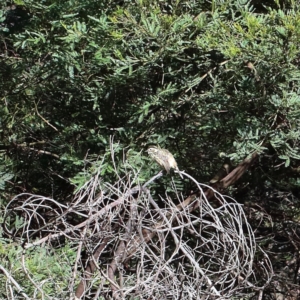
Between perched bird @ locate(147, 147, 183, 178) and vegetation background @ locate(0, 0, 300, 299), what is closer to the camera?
perched bird @ locate(147, 147, 183, 178)

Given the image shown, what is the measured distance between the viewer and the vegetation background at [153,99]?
190cm

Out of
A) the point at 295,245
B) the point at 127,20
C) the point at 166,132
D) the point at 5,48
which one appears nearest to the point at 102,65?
the point at 127,20

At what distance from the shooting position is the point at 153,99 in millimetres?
2141

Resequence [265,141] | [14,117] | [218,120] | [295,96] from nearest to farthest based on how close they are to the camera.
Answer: [295,96], [265,141], [218,120], [14,117]

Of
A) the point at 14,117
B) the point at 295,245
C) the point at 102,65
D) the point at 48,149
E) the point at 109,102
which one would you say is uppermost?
the point at 102,65

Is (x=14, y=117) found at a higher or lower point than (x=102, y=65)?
lower

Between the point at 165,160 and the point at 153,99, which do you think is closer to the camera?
the point at 165,160

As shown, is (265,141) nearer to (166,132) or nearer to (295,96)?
(295,96)

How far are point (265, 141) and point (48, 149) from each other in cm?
114

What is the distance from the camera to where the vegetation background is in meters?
1.90

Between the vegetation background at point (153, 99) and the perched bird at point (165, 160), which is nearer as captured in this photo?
the perched bird at point (165, 160)

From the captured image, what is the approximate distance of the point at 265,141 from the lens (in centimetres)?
204

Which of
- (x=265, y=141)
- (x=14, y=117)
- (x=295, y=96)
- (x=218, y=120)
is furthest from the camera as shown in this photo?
(x=14, y=117)

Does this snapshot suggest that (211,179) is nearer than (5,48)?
Yes
